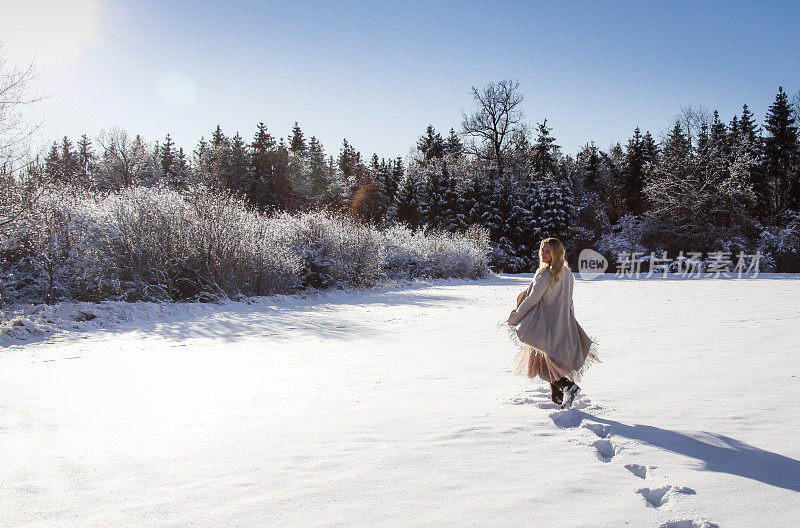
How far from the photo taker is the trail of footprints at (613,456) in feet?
7.78

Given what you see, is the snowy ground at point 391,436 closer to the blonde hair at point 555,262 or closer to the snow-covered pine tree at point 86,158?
the blonde hair at point 555,262

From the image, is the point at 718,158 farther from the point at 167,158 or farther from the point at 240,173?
the point at 167,158

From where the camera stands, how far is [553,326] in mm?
4188

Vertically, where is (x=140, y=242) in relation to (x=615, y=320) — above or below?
above

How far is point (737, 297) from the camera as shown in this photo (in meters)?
14.0

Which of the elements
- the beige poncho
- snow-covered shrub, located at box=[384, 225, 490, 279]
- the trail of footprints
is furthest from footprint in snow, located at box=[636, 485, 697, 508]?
snow-covered shrub, located at box=[384, 225, 490, 279]

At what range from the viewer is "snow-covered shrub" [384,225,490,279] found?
21625 millimetres

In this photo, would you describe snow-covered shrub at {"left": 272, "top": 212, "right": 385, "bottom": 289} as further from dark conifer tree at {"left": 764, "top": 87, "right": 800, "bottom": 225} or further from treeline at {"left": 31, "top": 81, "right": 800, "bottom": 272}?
dark conifer tree at {"left": 764, "top": 87, "right": 800, "bottom": 225}

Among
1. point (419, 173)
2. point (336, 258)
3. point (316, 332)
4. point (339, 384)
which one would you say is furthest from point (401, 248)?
point (419, 173)

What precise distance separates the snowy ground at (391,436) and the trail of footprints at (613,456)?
0.01 m

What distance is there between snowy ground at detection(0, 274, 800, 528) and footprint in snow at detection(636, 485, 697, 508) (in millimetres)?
14

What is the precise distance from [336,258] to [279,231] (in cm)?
214

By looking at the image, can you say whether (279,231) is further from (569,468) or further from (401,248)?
(569,468)

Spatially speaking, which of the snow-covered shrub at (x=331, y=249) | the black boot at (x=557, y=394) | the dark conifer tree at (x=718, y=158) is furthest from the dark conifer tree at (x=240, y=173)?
the black boot at (x=557, y=394)
